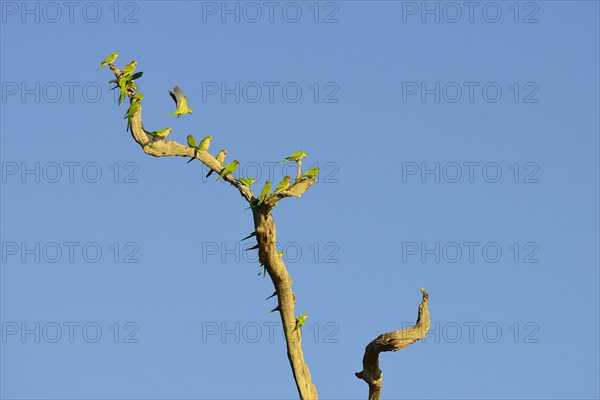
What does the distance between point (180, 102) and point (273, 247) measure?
46.8 inches

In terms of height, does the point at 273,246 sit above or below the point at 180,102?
below

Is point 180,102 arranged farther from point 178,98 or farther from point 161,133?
point 161,133

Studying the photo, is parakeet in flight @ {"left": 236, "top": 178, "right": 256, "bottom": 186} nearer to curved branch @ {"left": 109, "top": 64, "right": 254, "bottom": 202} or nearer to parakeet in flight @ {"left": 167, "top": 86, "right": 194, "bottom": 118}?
curved branch @ {"left": 109, "top": 64, "right": 254, "bottom": 202}

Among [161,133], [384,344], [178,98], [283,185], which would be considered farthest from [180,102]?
[384,344]

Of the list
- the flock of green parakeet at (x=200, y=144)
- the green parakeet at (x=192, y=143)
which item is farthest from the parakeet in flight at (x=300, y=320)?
the green parakeet at (x=192, y=143)

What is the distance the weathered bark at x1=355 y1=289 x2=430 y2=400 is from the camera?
5.95m

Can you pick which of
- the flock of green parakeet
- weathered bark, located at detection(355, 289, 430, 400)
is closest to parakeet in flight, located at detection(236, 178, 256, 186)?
the flock of green parakeet

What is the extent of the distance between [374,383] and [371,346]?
0.28m

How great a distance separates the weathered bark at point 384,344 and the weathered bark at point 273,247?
49 cm

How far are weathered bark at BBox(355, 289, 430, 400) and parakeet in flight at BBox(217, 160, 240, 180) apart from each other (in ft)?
4.28

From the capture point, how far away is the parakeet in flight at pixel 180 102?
6.17m

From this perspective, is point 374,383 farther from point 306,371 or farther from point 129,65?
point 129,65

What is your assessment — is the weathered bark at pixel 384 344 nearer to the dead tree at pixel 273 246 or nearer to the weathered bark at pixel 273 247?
the dead tree at pixel 273 246

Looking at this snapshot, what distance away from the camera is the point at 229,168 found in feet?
19.0
